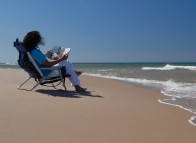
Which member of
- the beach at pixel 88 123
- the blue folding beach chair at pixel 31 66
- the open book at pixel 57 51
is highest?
the open book at pixel 57 51

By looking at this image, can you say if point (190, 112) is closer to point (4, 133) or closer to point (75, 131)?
point (75, 131)

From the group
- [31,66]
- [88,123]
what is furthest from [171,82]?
[88,123]

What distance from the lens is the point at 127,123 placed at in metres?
3.86

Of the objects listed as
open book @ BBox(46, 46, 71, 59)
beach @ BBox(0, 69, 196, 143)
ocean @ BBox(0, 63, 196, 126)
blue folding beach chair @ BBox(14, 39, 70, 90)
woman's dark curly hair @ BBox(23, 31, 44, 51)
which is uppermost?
woman's dark curly hair @ BBox(23, 31, 44, 51)

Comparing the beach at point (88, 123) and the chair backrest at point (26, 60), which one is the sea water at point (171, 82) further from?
the chair backrest at point (26, 60)

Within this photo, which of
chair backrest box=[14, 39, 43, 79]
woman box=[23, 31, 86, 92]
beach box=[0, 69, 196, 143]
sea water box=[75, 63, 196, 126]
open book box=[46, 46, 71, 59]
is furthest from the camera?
open book box=[46, 46, 71, 59]

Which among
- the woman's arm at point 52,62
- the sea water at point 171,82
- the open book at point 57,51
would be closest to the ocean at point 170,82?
the sea water at point 171,82

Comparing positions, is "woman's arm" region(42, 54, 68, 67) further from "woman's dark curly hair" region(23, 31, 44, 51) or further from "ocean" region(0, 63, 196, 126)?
"ocean" region(0, 63, 196, 126)

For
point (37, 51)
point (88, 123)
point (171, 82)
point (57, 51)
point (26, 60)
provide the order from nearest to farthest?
point (88, 123) → point (26, 60) → point (37, 51) → point (57, 51) → point (171, 82)

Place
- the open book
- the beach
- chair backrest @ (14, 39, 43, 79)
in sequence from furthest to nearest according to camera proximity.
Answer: the open book
chair backrest @ (14, 39, 43, 79)
the beach

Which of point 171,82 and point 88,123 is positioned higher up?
point 88,123

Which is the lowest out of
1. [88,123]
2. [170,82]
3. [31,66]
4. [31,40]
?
[170,82]

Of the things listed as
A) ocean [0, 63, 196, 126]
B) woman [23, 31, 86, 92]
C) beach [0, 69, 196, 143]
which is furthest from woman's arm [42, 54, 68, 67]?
ocean [0, 63, 196, 126]

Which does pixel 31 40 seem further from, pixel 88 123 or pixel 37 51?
pixel 88 123
